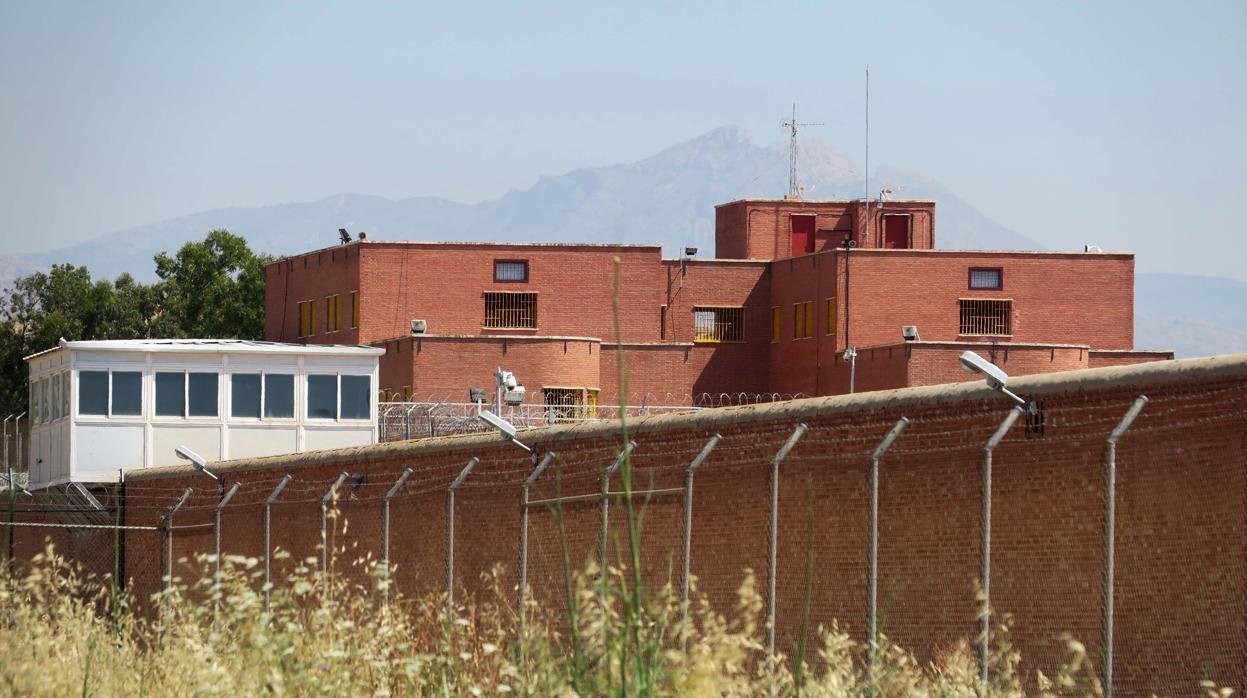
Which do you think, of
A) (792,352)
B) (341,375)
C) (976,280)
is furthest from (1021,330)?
(341,375)

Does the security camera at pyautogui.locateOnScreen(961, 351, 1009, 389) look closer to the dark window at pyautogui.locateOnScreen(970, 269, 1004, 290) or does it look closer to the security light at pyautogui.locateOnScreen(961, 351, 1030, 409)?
the security light at pyautogui.locateOnScreen(961, 351, 1030, 409)

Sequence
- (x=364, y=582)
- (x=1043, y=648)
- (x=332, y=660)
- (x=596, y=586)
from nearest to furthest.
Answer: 1. (x=596, y=586)
2. (x=332, y=660)
3. (x=1043, y=648)
4. (x=364, y=582)

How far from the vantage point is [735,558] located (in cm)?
2094

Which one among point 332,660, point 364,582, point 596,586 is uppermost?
point 596,586

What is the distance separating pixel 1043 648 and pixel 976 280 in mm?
41038

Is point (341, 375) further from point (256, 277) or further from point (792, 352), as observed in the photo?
point (256, 277)

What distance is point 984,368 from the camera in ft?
56.2

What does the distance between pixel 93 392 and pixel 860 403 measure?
66.7 feet

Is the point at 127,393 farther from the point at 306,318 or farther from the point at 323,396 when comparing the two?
the point at 306,318

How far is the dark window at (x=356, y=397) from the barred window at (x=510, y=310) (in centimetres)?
1907

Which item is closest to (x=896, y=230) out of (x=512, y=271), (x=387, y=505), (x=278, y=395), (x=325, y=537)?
(x=512, y=271)

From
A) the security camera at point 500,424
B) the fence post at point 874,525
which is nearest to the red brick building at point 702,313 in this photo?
the security camera at point 500,424

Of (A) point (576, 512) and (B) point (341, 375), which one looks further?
(B) point (341, 375)

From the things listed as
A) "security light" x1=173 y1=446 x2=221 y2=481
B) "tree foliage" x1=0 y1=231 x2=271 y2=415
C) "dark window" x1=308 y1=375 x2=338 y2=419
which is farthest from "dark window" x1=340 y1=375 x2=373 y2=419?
"tree foliage" x1=0 y1=231 x2=271 y2=415
